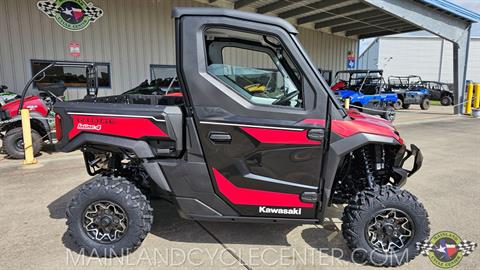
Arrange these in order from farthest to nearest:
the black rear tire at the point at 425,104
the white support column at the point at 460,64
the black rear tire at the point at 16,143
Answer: the black rear tire at the point at 425,104, the white support column at the point at 460,64, the black rear tire at the point at 16,143

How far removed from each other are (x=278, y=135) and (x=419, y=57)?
39630 mm

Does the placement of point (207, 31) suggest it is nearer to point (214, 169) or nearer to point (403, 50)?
point (214, 169)

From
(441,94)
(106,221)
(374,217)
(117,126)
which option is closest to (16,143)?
(106,221)

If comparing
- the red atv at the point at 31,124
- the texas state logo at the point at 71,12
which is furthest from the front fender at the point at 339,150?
the texas state logo at the point at 71,12

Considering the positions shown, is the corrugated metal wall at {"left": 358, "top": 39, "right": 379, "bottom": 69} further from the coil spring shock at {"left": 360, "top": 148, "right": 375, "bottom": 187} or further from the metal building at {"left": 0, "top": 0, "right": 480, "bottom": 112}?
the coil spring shock at {"left": 360, "top": 148, "right": 375, "bottom": 187}

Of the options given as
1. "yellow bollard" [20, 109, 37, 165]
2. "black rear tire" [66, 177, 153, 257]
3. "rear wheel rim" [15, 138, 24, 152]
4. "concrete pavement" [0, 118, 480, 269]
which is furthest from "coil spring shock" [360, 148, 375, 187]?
"rear wheel rim" [15, 138, 24, 152]

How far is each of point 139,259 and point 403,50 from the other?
3973 cm

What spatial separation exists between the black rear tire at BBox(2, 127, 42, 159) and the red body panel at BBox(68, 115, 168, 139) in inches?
164

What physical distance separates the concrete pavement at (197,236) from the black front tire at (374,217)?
0.40ft

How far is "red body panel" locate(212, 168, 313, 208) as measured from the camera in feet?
9.21

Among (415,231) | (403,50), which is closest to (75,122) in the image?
(415,231)

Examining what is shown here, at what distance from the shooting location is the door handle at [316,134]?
2670mm

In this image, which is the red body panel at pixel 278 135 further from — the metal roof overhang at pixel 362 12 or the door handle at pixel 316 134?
the metal roof overhang at pixel 362 12

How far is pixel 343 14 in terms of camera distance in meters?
14.8
